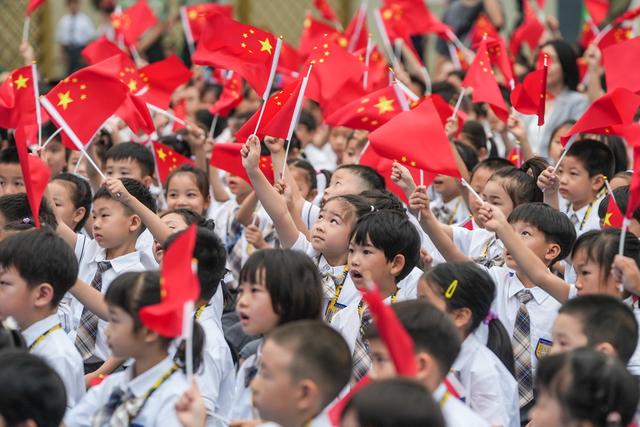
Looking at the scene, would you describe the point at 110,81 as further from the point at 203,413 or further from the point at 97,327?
the point at 203,413

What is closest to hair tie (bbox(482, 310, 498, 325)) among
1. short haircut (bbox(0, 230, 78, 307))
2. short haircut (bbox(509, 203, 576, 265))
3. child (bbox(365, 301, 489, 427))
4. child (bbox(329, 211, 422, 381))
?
child (bbox(329, 211, 422, 381))

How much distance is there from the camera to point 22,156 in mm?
4727

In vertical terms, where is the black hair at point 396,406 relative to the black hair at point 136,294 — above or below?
above

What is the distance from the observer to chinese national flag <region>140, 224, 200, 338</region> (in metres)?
3.10

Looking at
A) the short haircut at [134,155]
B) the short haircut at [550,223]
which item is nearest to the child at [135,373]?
the short haircut at [550,223]

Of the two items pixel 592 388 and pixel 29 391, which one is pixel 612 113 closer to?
pixel 592 388

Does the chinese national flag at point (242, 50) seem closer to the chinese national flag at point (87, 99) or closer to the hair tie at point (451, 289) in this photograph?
the chinese national flag at point (87, 99)

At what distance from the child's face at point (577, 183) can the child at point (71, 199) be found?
2325 mm

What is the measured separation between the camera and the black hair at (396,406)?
8.37 feet

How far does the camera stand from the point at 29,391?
306cm

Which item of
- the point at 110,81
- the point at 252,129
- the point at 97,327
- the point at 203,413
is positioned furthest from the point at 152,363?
the point at 110,81

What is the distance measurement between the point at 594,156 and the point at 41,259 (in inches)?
116

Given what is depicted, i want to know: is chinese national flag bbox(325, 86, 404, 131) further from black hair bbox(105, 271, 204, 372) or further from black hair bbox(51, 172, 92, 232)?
black hair bbox(105, 271, 204, 372)

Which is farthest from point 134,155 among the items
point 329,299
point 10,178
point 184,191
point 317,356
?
point 317,356
